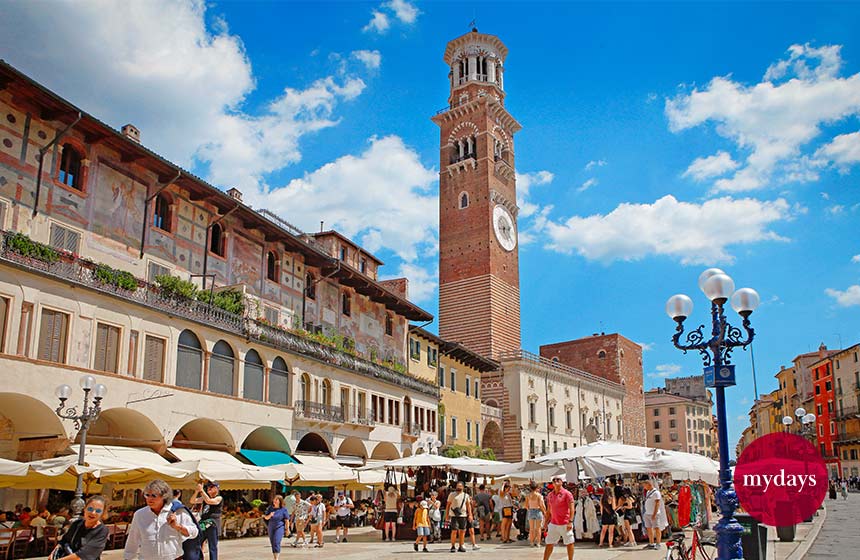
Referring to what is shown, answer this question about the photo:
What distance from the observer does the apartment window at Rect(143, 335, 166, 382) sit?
21281 millimetres

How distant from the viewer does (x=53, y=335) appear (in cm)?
1867

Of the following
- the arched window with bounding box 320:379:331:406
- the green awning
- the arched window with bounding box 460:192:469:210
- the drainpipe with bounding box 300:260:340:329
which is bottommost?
the green awning

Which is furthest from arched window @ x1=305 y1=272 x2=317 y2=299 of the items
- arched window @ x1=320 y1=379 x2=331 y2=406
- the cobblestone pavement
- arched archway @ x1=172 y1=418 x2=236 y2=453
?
the cobblestone pavement

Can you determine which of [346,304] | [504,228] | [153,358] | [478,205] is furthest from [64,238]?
[504,228]

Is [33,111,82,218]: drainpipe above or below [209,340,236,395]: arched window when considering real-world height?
above

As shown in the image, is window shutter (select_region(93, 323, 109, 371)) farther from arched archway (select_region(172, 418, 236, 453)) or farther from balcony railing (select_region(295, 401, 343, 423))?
balcony railing (select_region(295, 401, 343, 423))

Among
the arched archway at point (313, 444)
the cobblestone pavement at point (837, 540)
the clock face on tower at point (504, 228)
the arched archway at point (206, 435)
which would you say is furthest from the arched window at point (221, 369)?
the clock face on tower at point (504, 228)

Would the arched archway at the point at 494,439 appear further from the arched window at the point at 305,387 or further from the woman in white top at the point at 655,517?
the woman in white top at the point at 655,517

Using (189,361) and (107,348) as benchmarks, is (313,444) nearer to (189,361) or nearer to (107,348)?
(189,361)

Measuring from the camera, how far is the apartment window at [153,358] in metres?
21.3

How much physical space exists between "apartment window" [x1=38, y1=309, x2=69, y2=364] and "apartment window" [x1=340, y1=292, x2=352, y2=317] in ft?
54.2

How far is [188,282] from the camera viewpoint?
2403 cm

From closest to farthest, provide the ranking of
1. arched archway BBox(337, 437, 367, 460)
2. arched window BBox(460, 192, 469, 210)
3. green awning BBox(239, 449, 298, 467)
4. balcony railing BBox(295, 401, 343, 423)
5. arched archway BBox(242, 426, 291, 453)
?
green awning BBox(239, 449, 298, 467)
arched archway BBox(242, 426, 291, 453)
balcony railing BBox(295, 401, 343, 423)
arched archway BBox(337, 437, 367, 460)
arched window BBox(460, 192, 469, 210)

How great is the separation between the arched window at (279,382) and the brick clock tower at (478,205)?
31.1m
